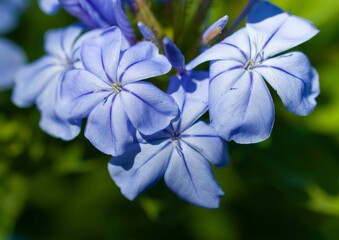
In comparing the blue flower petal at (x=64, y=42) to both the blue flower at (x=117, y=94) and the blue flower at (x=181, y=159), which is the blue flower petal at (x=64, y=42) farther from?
the blue flower at (x=181, y=159)

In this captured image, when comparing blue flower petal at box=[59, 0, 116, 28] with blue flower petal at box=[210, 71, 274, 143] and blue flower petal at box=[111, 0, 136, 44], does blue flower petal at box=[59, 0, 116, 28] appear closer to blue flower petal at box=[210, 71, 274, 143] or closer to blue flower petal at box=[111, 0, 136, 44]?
blue flower petal at box=[111, 0, 136, 44]

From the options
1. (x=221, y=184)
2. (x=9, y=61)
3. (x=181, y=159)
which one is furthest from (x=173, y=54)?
(x=9, y=61)

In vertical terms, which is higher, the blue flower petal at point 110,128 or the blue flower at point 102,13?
the blue flower at point 102,13

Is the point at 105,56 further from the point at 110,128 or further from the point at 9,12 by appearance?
the point at 9,12

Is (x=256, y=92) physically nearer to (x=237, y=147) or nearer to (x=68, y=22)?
(x=237, y=147)

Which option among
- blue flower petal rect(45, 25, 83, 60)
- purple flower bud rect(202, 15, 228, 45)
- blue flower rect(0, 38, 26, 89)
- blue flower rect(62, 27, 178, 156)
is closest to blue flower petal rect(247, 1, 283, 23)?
purple flower bud rect(202, 15, 228, 45)

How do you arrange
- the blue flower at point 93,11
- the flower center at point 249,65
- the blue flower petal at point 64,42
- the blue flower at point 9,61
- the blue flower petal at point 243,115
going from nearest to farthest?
the blue flower petal at point 243,115 → the flower center at point 249,65 → the blue flower at point 93,11 → the blue flower petal at point 64,42 → the blue flower at point 9,61

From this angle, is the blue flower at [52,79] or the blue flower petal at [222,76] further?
the blue flower at [52,79]

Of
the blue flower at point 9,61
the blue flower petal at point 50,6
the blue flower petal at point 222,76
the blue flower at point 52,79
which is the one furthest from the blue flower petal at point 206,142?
the blue flower at point 9,61
